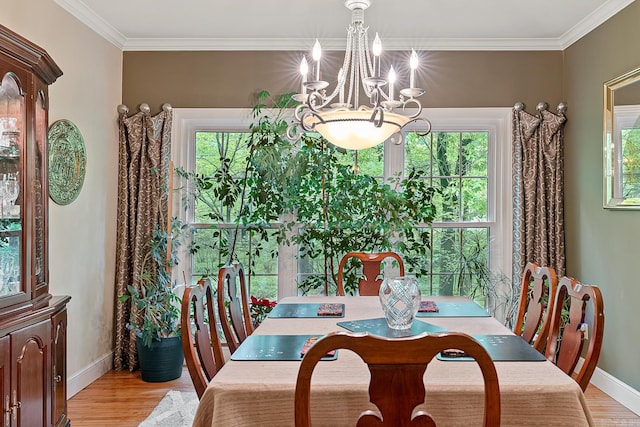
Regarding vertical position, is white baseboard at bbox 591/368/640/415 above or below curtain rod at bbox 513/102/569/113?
below

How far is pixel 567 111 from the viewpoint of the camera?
4.30 meters

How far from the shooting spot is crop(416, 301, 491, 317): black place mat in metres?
2.72

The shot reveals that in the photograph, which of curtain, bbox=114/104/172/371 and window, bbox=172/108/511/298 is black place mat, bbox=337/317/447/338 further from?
curtain, bbox=114/104/172/371

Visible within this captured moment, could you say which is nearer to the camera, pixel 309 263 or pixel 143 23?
pixel 143 23

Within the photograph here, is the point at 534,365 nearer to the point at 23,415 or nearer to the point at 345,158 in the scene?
the point at 23,415

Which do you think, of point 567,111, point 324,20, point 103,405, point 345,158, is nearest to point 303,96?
point 324,20

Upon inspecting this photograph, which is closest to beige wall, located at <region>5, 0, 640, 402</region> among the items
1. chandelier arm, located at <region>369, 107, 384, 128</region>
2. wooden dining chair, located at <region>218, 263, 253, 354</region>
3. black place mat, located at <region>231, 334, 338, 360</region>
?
wooden dining chair, located at <region>218, 263, 253, 354</region>

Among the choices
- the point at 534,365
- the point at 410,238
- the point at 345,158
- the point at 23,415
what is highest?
the point at 345,158

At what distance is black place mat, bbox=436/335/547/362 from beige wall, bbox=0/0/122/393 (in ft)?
8.72

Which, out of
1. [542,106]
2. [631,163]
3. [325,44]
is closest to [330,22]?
[325,44]

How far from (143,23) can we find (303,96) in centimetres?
220

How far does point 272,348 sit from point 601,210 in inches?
110

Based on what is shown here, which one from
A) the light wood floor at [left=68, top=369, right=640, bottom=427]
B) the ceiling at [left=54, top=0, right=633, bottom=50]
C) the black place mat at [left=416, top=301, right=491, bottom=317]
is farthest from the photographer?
the ceiling at [left=54, top=0, right=633, bottom=50]

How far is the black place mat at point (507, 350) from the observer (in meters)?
1.91
